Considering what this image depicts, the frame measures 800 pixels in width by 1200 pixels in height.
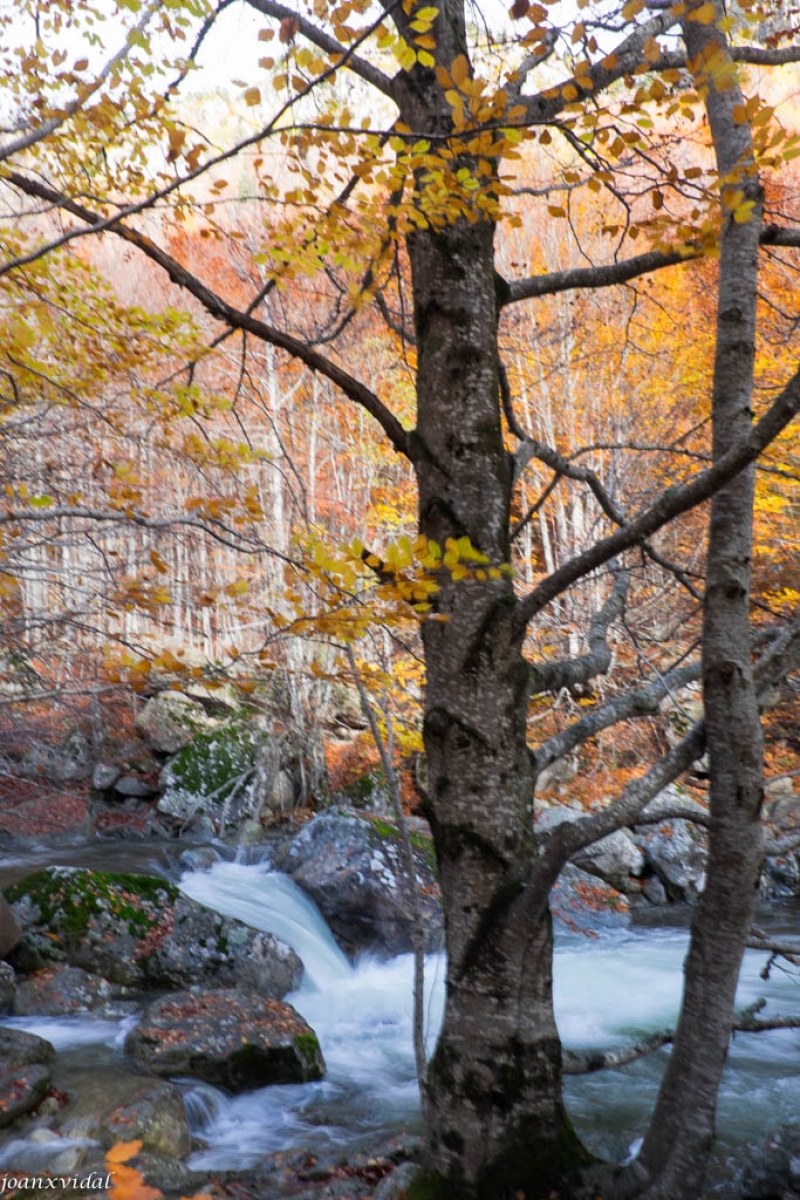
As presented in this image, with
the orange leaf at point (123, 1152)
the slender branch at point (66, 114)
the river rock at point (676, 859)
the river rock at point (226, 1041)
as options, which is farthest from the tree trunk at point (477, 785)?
the river rock at point (676, 859)

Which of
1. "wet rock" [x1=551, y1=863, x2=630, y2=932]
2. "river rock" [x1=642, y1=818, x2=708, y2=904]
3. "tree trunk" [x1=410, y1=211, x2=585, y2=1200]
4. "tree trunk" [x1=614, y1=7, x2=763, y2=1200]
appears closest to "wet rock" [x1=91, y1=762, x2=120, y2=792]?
"wet rock" [x1=551, y1=863, x2=630, y2=932]

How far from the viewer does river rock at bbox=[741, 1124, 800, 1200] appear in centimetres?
345

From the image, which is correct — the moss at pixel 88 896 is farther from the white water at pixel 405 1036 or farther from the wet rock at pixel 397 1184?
the wet rock at pixel 397 1184

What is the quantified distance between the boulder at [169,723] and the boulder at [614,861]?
5793mm

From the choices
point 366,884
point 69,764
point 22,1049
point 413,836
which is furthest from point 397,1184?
point 69,764

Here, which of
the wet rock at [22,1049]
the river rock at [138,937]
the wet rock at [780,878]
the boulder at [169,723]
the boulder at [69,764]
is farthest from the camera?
the boulder at [169,723]

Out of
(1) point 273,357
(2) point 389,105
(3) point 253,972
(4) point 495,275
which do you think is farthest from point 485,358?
(1) point 273,357

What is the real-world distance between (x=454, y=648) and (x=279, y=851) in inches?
287

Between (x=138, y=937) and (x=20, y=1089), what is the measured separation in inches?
86.9

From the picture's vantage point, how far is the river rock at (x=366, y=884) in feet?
25.8

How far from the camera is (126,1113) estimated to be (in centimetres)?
429

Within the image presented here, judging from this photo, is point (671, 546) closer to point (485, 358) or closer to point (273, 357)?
point (273, 357)

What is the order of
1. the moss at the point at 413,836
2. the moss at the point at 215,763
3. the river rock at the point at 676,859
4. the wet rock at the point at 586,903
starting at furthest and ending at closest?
the moss at the point at 215,763
the river rock at the point at 676,859
the wet rock at the point at 586,903
the moss at the point at 413,836

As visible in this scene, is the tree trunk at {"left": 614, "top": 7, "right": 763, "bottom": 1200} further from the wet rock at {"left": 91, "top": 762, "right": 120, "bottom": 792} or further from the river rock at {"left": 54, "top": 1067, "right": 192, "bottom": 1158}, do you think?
the wet rock at {"left": 91, "top": 762, "right": 120, "bottom": 792}
